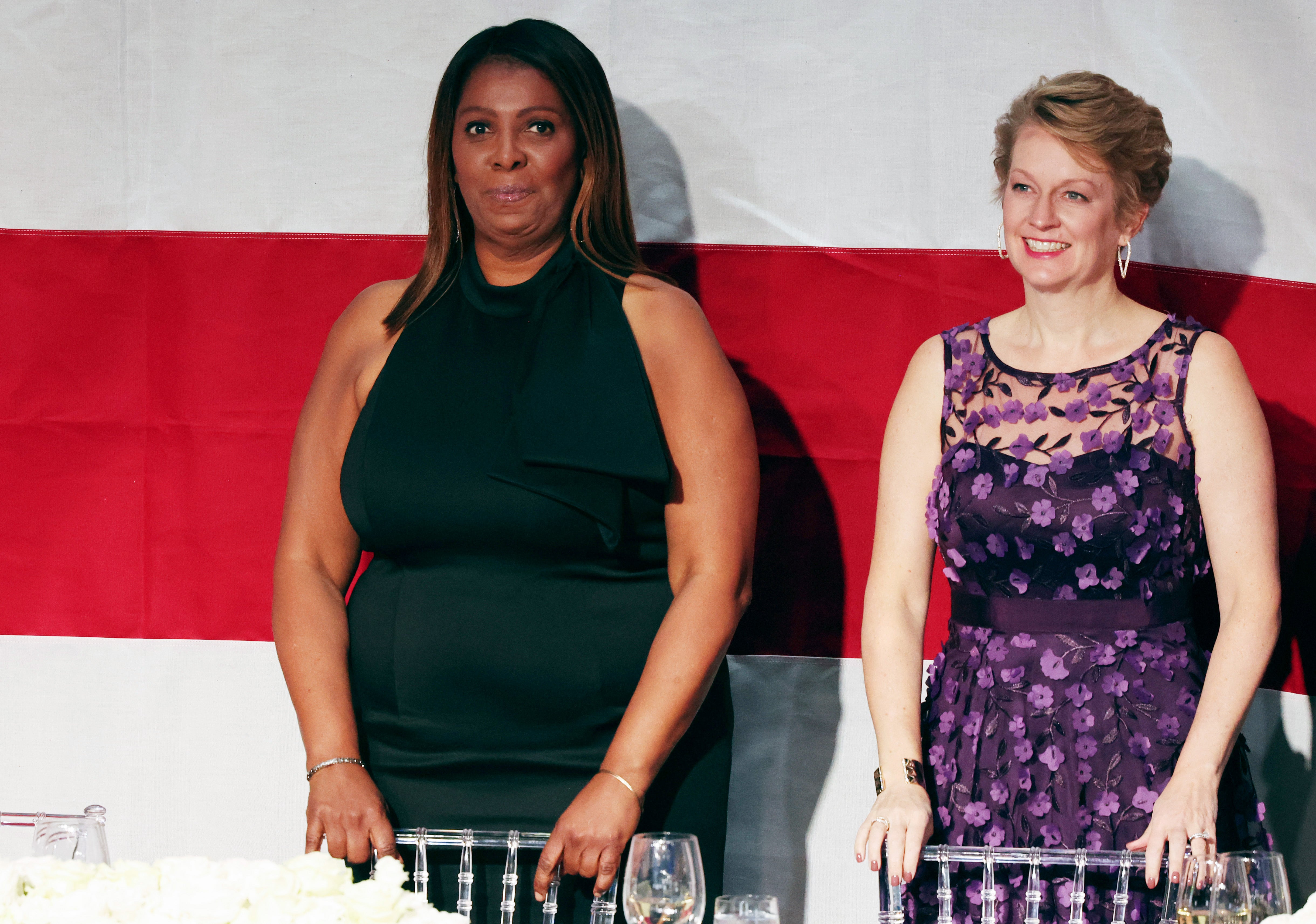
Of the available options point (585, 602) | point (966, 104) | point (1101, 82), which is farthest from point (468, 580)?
point (966, 104)

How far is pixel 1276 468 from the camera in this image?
91.0 inches

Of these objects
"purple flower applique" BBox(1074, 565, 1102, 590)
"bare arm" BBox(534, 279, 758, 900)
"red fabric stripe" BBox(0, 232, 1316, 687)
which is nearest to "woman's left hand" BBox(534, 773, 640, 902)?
"bare arm" BBox(534, 279, 758, 900)

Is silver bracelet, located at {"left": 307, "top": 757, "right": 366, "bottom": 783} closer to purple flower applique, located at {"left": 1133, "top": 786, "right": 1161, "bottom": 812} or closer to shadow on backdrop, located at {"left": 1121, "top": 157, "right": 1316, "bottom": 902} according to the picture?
purple flower applique, located at {"left": 1133, "top": 786, "right": 1161, "bottom": 812}

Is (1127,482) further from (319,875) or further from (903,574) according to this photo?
(319,875)

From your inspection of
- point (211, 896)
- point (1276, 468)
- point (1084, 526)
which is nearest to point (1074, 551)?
point (1084, 526)

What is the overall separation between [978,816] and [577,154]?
1.02 m

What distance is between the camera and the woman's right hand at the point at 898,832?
1.56m

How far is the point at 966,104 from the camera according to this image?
238 centimetres

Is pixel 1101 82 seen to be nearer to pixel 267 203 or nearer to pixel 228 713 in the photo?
pixel 267 203

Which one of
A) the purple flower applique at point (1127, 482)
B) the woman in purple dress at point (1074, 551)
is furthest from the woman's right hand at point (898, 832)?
the purple flower applique at point (1127, 482)

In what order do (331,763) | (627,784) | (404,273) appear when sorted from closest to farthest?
(627,784) → (331,763) → (404,273)

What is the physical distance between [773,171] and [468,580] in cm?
96

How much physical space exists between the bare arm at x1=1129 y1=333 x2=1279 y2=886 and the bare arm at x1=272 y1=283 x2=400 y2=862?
3.03ft

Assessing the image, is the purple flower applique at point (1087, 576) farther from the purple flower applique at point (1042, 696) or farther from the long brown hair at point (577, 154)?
the long brown hair at point (577, 154)
